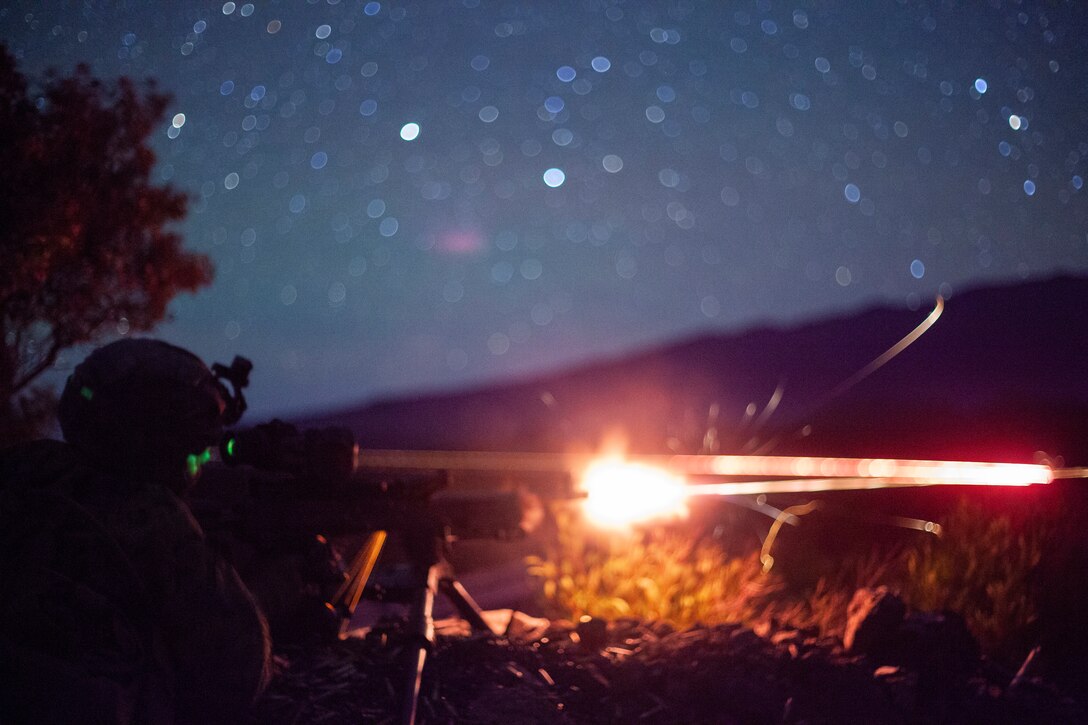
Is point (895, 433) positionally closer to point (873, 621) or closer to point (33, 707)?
point (873, 621)

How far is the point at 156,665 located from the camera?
9.81ft

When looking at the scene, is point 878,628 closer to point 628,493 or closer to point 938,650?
point 938,650

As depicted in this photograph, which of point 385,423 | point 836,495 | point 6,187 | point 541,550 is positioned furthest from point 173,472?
point 385,423

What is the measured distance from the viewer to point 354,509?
4.60 meters

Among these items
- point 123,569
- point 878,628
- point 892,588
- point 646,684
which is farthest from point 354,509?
point 892,588

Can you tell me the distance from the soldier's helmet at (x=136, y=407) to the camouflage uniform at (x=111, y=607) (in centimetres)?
9

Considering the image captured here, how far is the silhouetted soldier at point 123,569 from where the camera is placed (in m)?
2.74

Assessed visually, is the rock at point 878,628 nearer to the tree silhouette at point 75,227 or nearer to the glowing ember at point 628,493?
the glowing ember at point 628,493

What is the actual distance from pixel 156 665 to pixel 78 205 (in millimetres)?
7030

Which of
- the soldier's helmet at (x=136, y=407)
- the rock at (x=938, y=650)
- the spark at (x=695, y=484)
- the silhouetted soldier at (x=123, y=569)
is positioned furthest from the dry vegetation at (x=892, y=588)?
the soldier's helmet at (x=136, y=407)

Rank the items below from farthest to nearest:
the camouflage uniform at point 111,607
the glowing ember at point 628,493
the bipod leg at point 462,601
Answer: the glowing ember at point 628,493 < the bipod leg at point 462,601 < the camouflage uniform at point 111,607

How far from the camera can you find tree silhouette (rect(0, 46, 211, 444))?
7.70m

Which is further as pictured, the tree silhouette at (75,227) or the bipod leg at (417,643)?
the tree silhouette at (75,227)

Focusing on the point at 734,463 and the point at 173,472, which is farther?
the point at 734,463
